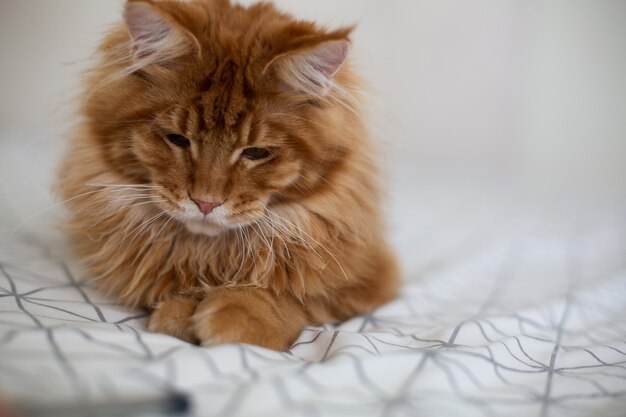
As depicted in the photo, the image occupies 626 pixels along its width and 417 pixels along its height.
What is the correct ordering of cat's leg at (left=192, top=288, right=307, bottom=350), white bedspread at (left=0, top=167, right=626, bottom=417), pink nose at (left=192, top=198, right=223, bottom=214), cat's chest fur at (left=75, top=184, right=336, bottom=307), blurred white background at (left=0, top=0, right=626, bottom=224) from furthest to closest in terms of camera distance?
blurred white background at (left=0, top=0, right=626, bottom=224) < cat's chest fur at (left=75, top=184, right=336, bottom=307) < pink nose at (left=192, top=198, right=223, bottom=214) < cat's leg at (left=192, top=288, right=307, bottom=350) < white bedspread at (left=0, top=167, right=626, bottom=417)

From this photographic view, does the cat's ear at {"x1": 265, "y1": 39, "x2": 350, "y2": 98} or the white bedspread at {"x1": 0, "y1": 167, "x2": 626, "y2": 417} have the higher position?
the cat's ear at {"x1": 265, "y1": 39, "x2": 350, "y2": 98}

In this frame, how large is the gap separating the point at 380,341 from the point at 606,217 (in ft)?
6.50

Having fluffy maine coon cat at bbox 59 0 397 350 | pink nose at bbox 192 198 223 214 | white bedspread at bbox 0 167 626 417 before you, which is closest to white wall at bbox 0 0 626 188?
white bedspread at bbox 0 167 626 417

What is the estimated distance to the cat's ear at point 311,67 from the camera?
1.17 metres

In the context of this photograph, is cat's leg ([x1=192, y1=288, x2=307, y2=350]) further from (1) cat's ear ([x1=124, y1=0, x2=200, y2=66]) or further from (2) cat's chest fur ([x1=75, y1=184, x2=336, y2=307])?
(1) cat's ear ([x1=124, y1=0, x2=200, y2=66])

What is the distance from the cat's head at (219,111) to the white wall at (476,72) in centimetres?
208

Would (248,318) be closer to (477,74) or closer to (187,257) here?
(187,257)

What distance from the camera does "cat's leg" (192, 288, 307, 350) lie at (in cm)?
109

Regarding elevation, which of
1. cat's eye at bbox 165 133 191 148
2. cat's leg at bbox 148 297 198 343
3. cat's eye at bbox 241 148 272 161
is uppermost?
cat's eye at bbox 241 148 272 161

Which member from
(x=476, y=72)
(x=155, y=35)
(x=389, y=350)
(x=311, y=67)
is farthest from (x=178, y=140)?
(x=476, y=72)

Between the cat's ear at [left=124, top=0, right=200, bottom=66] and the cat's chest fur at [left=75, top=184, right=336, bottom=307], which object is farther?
the cat's chest fur at [left=75, top=184, right=336, bottom=307]

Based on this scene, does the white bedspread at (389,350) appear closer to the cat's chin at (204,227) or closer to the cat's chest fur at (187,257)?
the cat's chest fur at (187,257)

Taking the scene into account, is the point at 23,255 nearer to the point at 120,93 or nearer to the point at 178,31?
the point at 120,93

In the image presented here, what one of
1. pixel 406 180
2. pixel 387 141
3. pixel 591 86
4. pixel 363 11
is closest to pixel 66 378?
pixel 387 141
